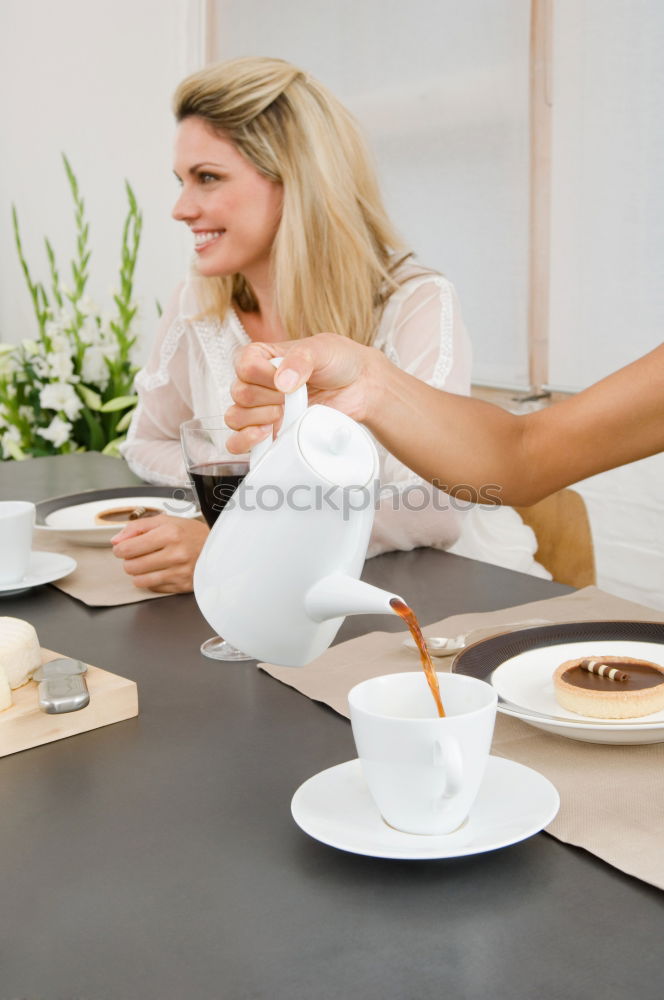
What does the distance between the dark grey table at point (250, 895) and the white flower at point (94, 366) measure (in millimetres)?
2432

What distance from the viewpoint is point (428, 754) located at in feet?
2.20

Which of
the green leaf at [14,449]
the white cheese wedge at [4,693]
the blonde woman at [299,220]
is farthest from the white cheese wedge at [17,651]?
the green leaf at [14,449]

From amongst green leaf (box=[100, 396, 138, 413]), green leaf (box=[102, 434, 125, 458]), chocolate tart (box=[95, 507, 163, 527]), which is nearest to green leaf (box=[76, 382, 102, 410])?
green leaf (box=[100, 396, 138, 413])

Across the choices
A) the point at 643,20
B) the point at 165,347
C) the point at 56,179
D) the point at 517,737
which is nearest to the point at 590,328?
the point at 643,20

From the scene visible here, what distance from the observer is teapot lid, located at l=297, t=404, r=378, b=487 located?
74cm

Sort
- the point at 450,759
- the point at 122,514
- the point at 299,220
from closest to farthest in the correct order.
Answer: the point at 450,759
the point at 122,514
the point at 299,220

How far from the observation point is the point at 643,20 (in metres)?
2.60

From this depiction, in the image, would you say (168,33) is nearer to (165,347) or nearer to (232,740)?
(165,347)

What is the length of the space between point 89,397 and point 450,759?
2871 millimetres

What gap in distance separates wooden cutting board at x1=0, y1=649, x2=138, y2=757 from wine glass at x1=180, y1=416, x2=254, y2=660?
0.21 m

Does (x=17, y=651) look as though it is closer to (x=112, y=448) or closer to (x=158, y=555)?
(x=158, y=555)

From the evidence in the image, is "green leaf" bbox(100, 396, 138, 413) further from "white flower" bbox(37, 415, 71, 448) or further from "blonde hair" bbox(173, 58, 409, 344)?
"blonde hair" bbox(173, 58, 409, 344)

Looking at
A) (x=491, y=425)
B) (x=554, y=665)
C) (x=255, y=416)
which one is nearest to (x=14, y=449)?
(x=491, y=425)

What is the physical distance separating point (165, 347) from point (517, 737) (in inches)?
70.8
